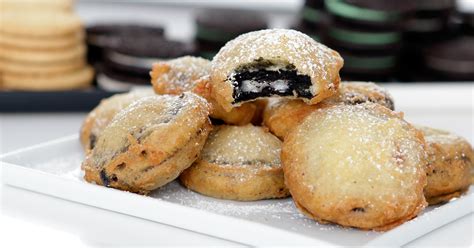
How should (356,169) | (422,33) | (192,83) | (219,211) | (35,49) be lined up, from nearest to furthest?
(356,169), (219,211), (192,83), (35,49), (422,33)

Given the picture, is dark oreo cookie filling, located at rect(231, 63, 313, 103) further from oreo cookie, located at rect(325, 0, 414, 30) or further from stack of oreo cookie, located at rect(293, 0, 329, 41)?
stack of oreo cookie, located at rect(293, 0, 329, 41)

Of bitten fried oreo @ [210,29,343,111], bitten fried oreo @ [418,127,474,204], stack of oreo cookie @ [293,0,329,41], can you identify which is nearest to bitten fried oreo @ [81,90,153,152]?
bitten fried oreo @ [210,29,343,111]

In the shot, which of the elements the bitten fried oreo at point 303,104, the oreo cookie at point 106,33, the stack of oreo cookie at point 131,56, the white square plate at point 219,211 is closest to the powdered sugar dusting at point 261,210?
the white square plate at point 219,211

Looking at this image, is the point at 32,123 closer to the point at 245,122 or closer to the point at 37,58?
the point at 37,58

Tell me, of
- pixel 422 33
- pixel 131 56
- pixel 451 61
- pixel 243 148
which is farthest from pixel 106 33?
pixel 243 148

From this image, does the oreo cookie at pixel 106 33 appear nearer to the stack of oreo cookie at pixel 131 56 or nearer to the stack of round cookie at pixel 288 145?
the stack of oreo cookie at pixel 131 56

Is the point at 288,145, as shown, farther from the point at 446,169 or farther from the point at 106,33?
the point at 106,33

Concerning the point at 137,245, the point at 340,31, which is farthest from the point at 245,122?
the point at 340,31
